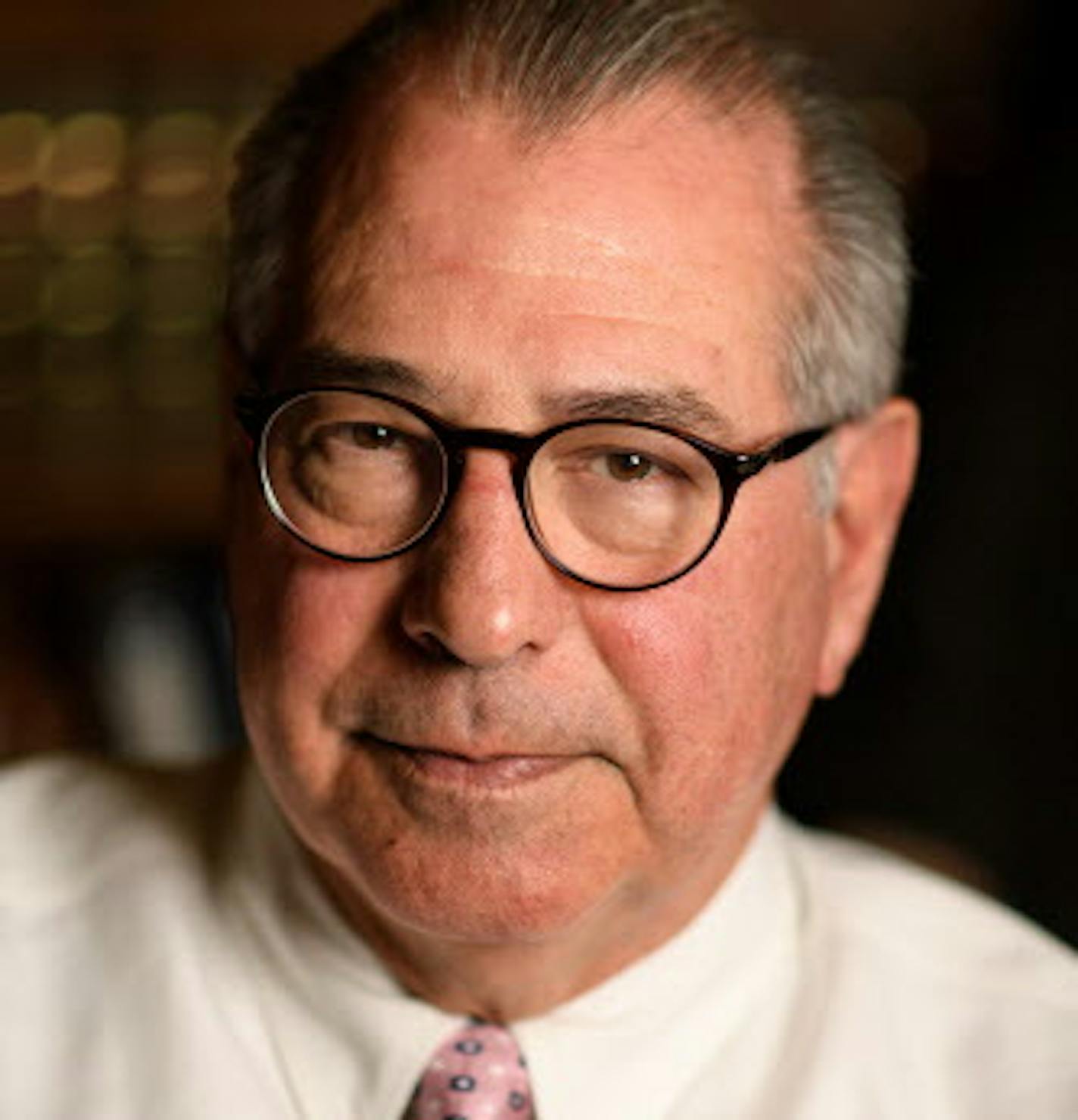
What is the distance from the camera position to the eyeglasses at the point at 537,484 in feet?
4.39

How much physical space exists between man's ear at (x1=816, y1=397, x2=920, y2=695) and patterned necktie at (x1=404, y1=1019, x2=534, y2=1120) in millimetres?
401

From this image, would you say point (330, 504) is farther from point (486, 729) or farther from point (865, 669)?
point (865, 669)

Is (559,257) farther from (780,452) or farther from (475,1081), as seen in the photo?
(475,1081)

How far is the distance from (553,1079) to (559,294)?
609 millimetres

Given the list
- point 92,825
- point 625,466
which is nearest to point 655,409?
point 625,466

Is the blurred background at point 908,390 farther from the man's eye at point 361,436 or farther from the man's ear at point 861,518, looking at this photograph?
the man's eye at point 361,436

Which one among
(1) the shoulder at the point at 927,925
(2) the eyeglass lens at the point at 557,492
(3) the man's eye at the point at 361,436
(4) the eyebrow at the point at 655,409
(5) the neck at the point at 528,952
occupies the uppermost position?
(4) the eyebrow at the point at 655,409

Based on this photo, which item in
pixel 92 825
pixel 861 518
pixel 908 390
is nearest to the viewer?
pixel 861 518

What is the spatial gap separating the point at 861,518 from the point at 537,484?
15.7 inches

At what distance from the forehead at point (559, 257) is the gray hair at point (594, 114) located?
0.09ft

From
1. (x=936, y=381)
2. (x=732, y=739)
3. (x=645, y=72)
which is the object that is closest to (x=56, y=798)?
(x=732, y=739)

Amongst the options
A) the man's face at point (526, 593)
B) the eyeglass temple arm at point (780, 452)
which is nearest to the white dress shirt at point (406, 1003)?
the man's face at point (526, 593)

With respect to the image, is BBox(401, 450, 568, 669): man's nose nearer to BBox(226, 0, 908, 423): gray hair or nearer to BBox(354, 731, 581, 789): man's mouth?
BBox(354, 731, 581, 789): man's mouth

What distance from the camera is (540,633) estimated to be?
1.31m
